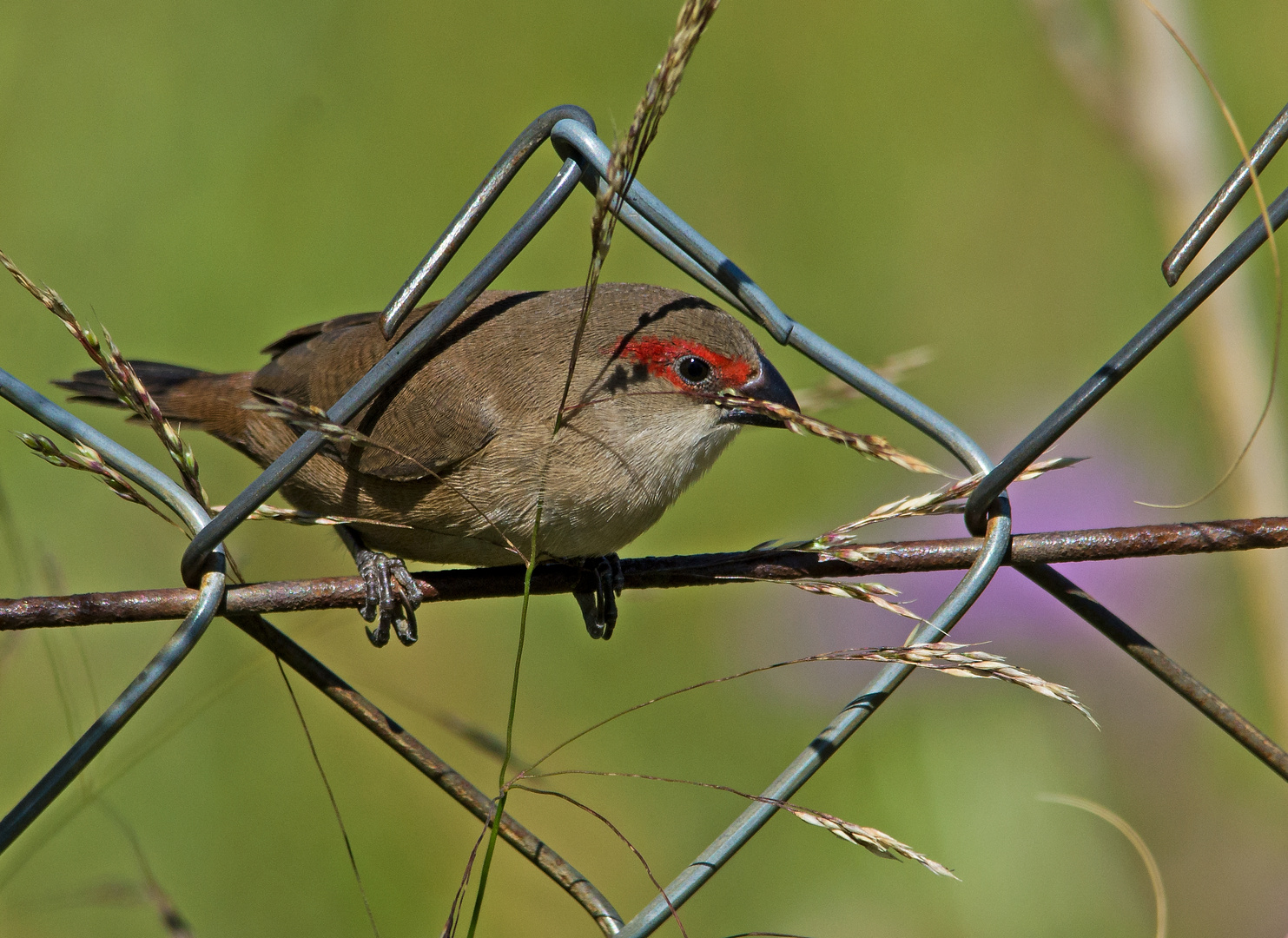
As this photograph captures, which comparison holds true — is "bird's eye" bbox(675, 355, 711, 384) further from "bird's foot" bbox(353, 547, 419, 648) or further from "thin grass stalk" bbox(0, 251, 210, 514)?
"thin grass stalk" bbox(0, 251, 210, 514)

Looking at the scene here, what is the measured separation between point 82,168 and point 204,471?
1.57m

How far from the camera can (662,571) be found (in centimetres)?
189

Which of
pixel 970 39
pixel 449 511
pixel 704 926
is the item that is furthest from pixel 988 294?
pixel 449 511

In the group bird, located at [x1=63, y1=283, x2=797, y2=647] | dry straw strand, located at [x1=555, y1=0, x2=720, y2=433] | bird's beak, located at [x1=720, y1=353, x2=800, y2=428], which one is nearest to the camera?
dry straw strand, located at [x1=555, y1=0, x2=720, y2=433]

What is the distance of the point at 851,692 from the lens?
3990 millimetres

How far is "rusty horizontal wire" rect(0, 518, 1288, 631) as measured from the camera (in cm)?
157

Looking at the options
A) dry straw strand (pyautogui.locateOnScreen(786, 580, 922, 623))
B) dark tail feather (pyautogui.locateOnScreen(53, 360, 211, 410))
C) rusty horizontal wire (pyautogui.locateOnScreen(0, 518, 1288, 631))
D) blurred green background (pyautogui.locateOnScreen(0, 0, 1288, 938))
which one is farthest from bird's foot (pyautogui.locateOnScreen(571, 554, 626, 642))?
dark tail feather (pyautogui.locateOnScreen(53, 360, 211, 410))

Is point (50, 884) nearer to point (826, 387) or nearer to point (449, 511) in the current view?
point (449, 511)

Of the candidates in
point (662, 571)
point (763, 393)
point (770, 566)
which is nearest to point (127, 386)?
point (662, 571)

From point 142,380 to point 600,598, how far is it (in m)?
1.84

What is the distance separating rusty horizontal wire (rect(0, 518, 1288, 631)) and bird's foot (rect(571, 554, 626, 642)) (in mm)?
836

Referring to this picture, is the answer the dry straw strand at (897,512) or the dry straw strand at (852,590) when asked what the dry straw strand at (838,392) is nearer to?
the dry straw strand at (897,512)

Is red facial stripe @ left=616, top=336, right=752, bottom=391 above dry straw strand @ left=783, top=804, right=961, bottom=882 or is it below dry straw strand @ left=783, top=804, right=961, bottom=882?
above

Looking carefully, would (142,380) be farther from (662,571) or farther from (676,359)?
(662,571)
